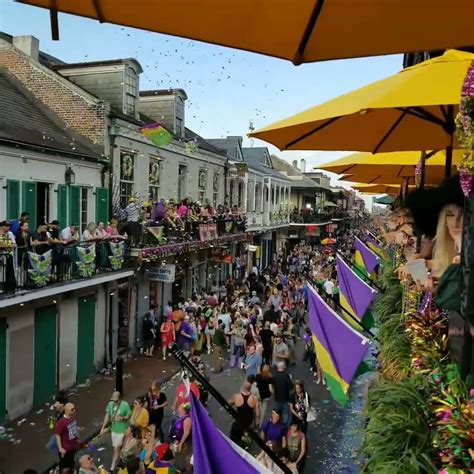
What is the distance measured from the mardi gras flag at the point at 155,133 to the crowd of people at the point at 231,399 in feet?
19.3

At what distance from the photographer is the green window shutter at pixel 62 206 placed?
45.7 feet

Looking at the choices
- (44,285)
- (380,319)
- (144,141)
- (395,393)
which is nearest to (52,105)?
(144,141)

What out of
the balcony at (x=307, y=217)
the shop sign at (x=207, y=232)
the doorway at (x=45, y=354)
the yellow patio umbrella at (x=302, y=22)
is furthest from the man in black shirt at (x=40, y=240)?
the balcony at (x=307, y=217)

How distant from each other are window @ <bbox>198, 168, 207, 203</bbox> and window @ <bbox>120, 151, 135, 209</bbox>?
7.04 meters

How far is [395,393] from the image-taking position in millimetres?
3480

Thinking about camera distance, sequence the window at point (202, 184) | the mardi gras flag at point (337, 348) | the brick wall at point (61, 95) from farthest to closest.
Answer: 1. the window at point (202, 184)
2. the brick wall at point (61, 95)
3. the mardi gras flag at point (337, 348)

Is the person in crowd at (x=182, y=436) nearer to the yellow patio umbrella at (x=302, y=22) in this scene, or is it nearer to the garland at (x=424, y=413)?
the garland at (x=424, y=413)

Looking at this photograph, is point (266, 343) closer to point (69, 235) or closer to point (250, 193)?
point (69, 235)

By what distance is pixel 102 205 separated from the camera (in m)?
15.9

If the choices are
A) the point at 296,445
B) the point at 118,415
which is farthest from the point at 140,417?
the point at 296,445

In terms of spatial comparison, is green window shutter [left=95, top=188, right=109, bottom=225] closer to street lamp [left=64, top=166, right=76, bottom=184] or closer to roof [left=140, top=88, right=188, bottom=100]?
street lamp [left=64, top=166, right=76, bottom=184]

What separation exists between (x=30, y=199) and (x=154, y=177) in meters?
7.28

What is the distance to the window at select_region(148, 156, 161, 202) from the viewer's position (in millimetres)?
19359

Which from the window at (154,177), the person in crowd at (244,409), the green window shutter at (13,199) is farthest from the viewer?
the window at (154,177)
